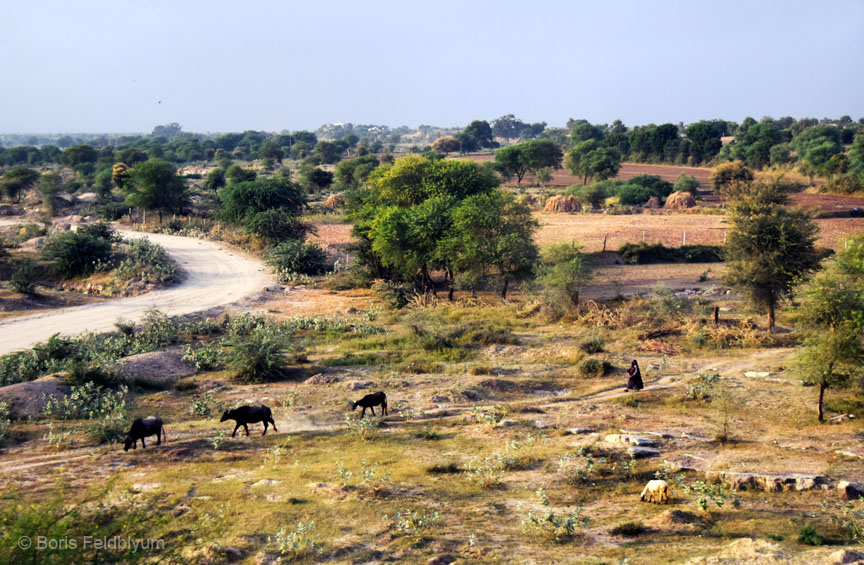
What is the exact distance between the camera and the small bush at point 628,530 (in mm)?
9234

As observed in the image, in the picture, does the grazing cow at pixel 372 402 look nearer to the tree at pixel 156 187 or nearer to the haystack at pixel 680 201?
the tree at pixel 156 187

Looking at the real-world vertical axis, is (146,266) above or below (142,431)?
above

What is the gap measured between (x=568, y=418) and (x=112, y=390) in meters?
11.4

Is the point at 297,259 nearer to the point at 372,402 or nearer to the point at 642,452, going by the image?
the point at 372,402

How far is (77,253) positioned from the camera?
1328 inches

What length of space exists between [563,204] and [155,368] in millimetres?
43548

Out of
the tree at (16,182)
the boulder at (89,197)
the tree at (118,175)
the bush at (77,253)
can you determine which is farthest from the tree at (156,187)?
the tree at (16,182)

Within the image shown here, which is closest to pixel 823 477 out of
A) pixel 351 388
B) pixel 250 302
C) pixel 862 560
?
pixel 862 560

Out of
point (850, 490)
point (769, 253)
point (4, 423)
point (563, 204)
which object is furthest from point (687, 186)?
point (4, 423)

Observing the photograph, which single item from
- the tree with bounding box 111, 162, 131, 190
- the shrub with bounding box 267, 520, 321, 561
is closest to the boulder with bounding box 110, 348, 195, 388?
the shrub with bounding box 267, 520, 321, 561

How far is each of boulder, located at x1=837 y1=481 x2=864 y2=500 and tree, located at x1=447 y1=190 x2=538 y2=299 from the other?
57.3 feet

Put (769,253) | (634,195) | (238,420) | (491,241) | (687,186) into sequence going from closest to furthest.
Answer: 1. (238,420)
2. (769,253)
3. (491,241)
4. (634,195)
5. (687,186)

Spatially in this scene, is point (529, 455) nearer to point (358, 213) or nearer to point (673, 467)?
point (673, 467)

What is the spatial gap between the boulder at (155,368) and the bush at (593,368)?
439 inches
